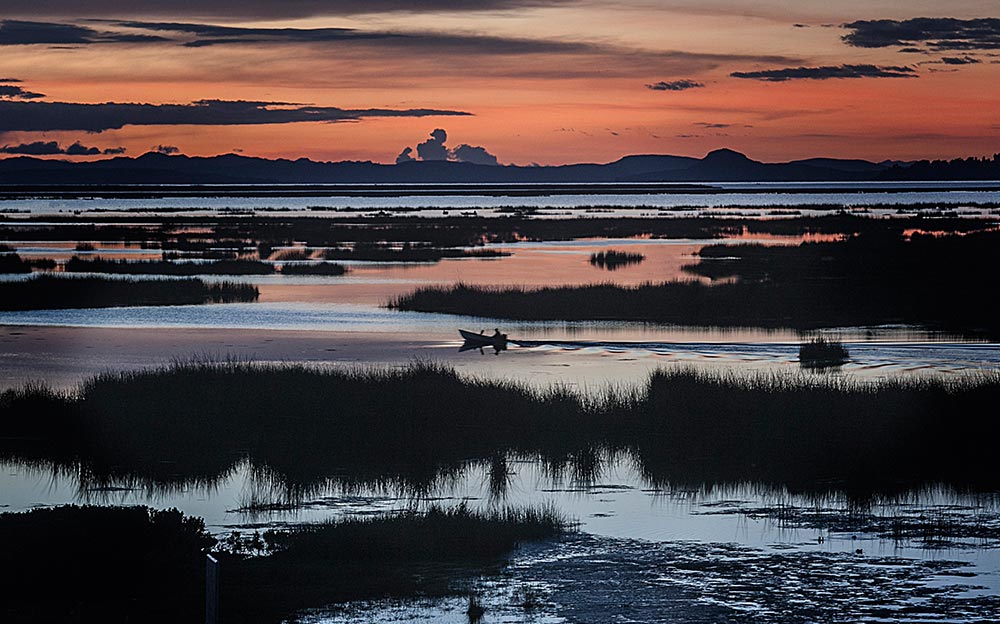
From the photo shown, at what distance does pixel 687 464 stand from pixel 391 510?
4.65 metres

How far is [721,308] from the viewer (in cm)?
3762

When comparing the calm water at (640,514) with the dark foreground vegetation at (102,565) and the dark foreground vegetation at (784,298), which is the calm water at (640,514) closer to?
the dark foreground vegetation at (102,565)

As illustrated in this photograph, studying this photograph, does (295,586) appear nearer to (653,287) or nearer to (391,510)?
(391,510)

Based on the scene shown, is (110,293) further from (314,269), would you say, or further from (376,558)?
(376,558)

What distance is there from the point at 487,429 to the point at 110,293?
27.5 m

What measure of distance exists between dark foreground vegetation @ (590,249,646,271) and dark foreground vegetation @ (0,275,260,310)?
17995 millimetres

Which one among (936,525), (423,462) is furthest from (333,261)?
(936,525)

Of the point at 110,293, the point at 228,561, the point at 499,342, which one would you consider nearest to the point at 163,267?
the point at 110,293

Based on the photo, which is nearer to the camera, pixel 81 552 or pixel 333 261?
pixel 81 552

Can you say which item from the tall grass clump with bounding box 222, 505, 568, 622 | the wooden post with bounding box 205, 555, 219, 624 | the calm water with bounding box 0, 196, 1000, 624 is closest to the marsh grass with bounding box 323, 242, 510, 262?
the calm water with bounding box 0, 196, 1000, 624

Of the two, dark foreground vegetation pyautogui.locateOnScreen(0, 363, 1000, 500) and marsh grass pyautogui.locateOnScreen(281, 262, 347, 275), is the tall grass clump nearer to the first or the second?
dark foreground vegetation pyautogui.locateOnScreen(0, 363, 1000, 500)

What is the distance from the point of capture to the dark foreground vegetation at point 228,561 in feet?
36.3

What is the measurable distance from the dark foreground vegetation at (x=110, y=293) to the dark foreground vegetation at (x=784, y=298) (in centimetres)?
725

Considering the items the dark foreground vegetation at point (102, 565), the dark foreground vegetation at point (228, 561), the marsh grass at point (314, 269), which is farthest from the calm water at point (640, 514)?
the marsh grass at point (314, 269)
